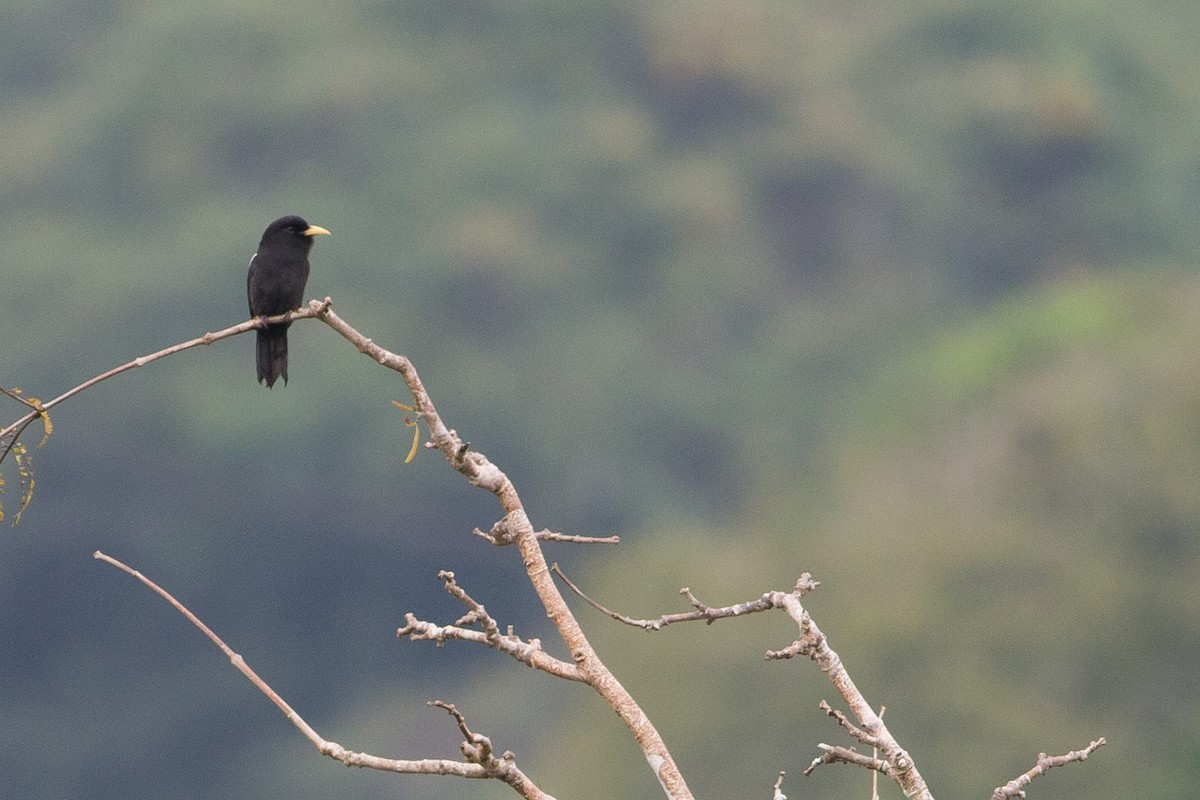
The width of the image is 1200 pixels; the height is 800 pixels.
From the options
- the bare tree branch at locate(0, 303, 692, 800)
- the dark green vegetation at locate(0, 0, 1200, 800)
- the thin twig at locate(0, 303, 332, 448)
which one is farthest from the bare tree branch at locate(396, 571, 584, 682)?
the dark green vegetation at locate(0, 0, 1200, 800)

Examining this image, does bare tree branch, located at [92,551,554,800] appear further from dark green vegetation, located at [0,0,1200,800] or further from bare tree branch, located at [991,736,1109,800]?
dark green vegetation, located at [0,0,1200,800]

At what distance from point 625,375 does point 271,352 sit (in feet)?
190

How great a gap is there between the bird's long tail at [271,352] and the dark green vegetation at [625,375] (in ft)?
71.1

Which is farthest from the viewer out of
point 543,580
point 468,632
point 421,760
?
point 543,580

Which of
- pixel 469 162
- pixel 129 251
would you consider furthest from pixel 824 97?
pixel 129 251

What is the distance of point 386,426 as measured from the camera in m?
62.0

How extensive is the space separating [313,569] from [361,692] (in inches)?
134

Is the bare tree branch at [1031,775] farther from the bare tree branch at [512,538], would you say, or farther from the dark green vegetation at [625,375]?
the dark green vegetation at [625,375]

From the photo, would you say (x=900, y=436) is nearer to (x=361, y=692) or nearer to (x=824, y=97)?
(x=361, y=692)

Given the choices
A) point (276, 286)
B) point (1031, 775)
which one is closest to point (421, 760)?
point (1031, 775)

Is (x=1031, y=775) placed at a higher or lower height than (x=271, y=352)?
lower

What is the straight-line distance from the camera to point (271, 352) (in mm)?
9414

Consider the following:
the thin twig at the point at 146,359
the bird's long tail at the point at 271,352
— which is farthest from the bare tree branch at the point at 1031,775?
the bird's long tail at the point at 271,352

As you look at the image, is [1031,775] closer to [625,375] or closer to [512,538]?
[512,538]
